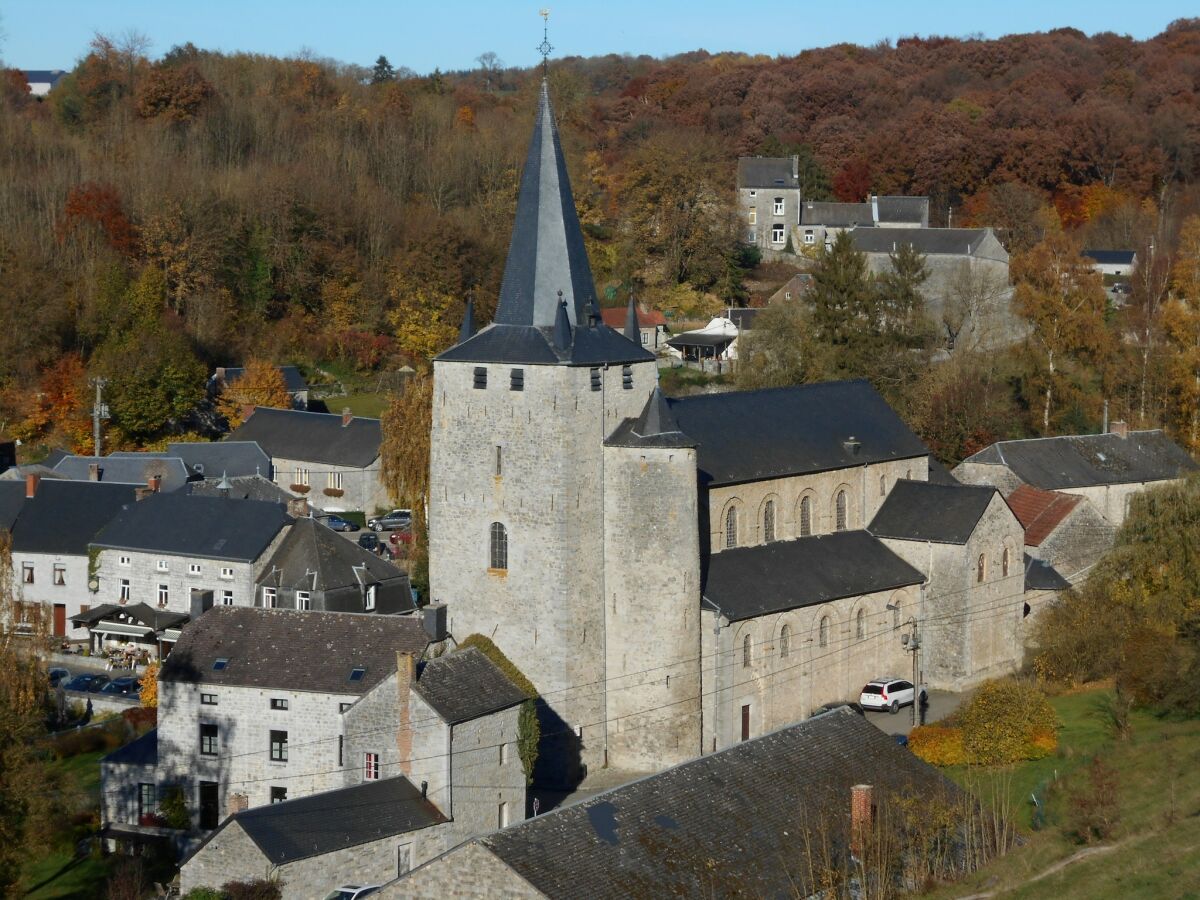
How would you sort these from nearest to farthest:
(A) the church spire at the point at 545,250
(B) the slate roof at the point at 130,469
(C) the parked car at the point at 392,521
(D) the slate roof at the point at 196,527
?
(A) the church spire at the point at 545,250, (D) the slate roof at the point at 196,527, (B) the slate roof at the point at 130,469, (C) the parked car at the point at 392,521

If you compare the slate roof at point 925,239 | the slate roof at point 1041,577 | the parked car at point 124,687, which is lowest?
the parked car at point 124,687

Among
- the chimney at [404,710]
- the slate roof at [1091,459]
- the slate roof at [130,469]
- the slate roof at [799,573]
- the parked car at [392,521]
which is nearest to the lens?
the chimney at [404,710]

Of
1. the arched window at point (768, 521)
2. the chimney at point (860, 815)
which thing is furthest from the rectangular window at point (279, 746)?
the chimney at point (860, 815)

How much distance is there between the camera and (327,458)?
56.2 metres

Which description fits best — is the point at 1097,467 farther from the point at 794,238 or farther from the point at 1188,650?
the point at 794,238

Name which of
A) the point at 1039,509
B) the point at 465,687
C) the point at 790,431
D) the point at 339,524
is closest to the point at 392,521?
the point at 339,524

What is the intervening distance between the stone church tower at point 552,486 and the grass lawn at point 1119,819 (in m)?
6.88

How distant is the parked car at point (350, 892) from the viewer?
26422 mm

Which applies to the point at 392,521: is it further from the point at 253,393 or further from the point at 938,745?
the point at 938,745

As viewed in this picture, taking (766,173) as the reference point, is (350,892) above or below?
below

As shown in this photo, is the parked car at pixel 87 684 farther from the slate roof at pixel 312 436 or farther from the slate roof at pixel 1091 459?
the slate roof at pixel 1091 459

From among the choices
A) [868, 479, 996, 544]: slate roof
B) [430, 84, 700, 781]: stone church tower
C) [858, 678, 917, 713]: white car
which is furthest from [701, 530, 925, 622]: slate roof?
[858, 678, 917, 713]: white car

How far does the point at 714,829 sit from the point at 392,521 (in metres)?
31.1

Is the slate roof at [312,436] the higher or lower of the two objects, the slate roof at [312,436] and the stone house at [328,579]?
the higher
